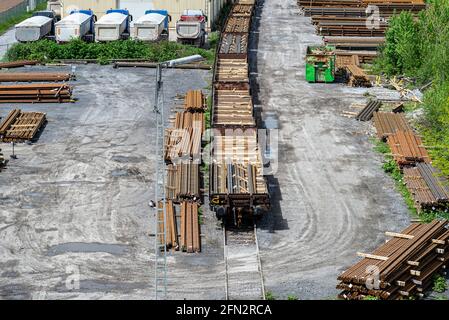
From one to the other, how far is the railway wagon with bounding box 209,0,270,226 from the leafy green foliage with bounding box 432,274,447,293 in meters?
6.31

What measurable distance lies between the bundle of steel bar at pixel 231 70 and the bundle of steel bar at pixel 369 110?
656 cm

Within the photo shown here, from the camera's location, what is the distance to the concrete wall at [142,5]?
57.3m

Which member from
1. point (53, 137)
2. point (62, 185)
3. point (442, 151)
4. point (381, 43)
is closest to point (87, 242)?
point (62, 185)

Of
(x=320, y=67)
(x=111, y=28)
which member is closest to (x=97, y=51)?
(x=111, y=28)

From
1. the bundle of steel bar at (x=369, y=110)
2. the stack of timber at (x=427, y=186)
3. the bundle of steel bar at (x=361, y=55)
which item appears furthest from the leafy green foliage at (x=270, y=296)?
the bundle of steel bar at (x=361, y=55)

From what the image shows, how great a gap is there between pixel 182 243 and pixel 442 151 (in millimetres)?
13788

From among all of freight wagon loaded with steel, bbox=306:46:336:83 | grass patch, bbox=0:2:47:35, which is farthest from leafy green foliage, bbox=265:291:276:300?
grass patch, bbox=0:2:47:35

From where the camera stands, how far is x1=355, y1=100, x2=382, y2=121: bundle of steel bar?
38938mm

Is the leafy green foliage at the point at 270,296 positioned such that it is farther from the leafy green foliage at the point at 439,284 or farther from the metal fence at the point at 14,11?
the metal fence at the point at 14,11

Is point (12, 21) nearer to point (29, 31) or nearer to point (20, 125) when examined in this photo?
A: point (29, 31)

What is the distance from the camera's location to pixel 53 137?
3550 centimetres
